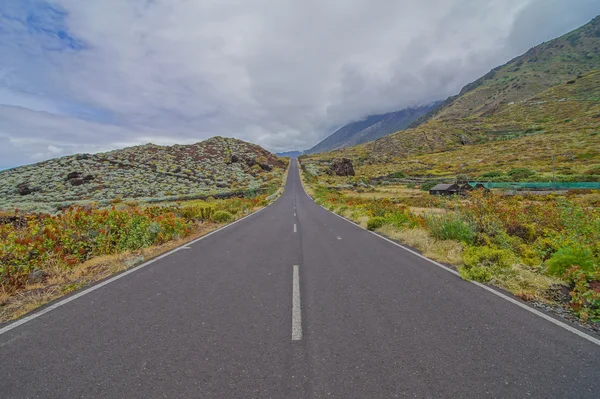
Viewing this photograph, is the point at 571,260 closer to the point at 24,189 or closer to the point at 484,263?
the point at 484,263

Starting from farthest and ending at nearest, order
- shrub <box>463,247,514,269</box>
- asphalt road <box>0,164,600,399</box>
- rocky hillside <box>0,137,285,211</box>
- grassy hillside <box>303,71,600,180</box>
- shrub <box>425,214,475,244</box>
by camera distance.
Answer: grassy hillside <box>303,71,600,180</box>, rocky hillside <box>0,137,285,211</box>, shrub <box>425,214,475,244</box>, shrub <box>463,247,514,269</box>, asphalt road <box>0,164,600,399</box>

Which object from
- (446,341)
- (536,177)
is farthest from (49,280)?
(536,177)

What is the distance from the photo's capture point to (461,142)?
365 feet

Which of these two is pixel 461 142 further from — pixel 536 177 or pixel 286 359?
pixel 286 359

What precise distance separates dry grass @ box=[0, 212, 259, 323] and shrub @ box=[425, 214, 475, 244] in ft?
31.2

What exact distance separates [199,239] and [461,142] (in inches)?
4984

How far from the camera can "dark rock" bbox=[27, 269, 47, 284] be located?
18.5 feet

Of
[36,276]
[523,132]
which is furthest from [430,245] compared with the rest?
[523,132]

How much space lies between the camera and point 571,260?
17.9ft

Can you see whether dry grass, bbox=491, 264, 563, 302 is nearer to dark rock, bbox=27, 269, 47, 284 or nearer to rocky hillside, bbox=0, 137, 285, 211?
dark rock, bbox=27, 269, 47, 284

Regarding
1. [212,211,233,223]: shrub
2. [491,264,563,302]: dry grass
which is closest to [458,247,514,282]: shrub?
[491,264,563,302]: dry grass

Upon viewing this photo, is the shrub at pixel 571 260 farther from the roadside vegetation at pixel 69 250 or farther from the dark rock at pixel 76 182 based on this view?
the dark rock at pixel 76 182

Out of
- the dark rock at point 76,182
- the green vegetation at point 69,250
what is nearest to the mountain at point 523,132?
the green vegetation at point 69,250

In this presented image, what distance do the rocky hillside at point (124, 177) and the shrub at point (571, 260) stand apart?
27.3 metres
